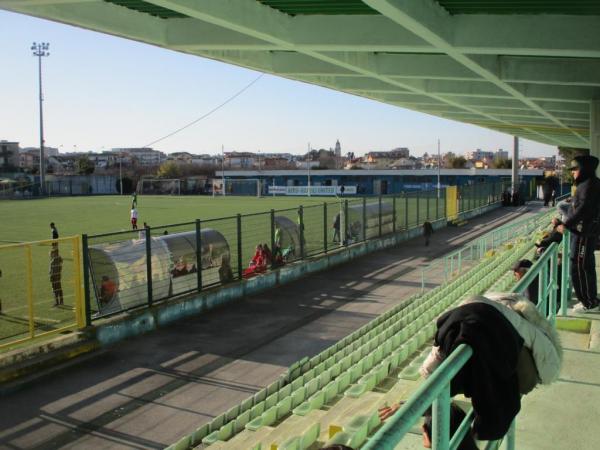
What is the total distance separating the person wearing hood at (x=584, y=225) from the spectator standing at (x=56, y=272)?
10.4 metres

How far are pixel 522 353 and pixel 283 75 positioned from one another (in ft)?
29.6

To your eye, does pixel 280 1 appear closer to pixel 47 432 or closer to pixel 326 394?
pixel 326 394

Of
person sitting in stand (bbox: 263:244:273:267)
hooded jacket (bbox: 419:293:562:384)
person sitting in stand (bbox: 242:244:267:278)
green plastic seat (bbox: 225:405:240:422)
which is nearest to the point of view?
hooded jacket (bbox: 419:293:562:384)

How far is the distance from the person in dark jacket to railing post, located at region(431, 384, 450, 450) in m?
0.28

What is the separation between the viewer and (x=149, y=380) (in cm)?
930

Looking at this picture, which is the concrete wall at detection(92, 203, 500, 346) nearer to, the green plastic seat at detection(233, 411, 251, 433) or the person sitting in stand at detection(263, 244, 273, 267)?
the person sitting in stand at detection(263, 244, 273, 267)

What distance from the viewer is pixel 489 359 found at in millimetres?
2562

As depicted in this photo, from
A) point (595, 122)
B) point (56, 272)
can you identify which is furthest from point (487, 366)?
point (56, 272)

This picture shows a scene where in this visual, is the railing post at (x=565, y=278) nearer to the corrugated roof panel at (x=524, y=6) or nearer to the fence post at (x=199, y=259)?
the corrugated roof panel at (x=524, y=6)

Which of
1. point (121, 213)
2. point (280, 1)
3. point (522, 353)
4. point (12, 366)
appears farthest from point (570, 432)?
point (121, 213)

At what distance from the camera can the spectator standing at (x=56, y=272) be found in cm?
1287

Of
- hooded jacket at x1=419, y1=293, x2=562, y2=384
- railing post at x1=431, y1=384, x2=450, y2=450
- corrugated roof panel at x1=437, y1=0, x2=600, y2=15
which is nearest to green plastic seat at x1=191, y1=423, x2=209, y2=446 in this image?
hooded jacket at x1=419, y1=293, x2=562, y2=384

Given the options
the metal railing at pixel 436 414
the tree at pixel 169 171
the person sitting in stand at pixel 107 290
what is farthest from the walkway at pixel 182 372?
the tree at pixel 169 171

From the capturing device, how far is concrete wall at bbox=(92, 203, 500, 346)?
37.1ft
